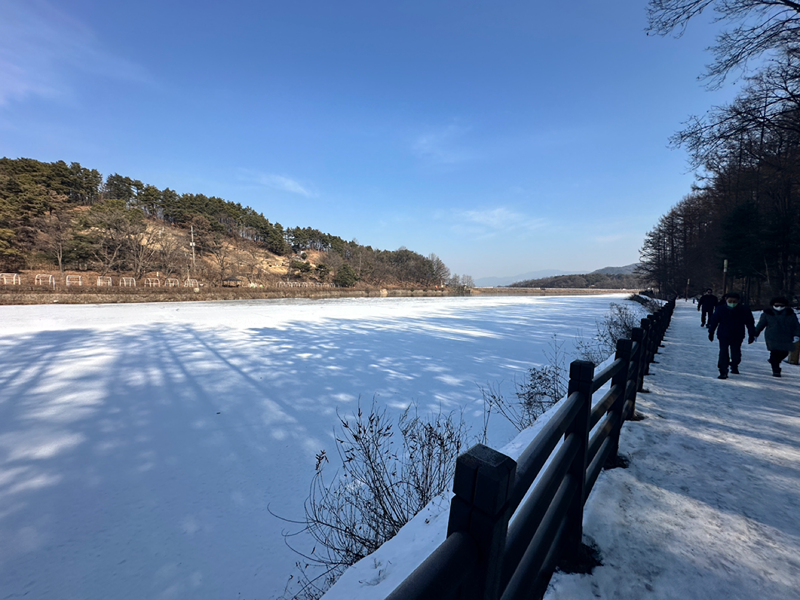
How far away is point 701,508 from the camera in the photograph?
2637 millimetres

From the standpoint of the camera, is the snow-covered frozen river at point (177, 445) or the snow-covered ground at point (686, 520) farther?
the snow-covered frozen river at point (177, 445)

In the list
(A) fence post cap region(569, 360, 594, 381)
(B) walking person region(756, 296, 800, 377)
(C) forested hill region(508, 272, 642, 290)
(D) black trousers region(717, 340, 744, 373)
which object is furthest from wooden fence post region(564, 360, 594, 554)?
(C) forested hill region(508, 272, 642, 290)

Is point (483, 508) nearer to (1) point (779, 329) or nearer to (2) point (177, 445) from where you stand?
(2) point (177, 445)

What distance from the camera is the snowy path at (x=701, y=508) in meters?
1.96

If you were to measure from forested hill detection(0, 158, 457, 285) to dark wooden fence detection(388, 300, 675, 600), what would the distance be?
173 feet

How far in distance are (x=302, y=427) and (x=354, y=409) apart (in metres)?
1.00

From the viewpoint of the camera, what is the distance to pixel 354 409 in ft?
19.8

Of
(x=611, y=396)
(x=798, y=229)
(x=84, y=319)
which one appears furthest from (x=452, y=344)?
(x=798, y=229)

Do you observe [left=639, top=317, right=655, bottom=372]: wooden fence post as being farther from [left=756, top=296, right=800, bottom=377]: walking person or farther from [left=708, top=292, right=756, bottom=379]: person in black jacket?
[left=756, top=296, right=800, bottom=377]: walking person

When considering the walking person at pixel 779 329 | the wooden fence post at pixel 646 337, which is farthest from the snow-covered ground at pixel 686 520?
the walking person at pixel 779 329

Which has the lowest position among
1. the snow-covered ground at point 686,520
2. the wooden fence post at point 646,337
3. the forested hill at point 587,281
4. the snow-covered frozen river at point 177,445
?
the snow-covered frozen river at point 177,445

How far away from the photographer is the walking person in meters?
6.20

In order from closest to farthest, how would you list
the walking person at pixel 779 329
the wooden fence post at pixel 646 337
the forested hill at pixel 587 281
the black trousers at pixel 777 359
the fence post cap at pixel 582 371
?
the fence post cap at pixel 582 371 → the wooden fence post at pixel 646 337 → the walking person at pixel 779 329 → the black trousers at pixel 777 359 → the forested hill at pixel 587 281

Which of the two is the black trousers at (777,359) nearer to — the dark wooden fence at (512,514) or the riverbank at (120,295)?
the dark wooden fence at (512,514)
